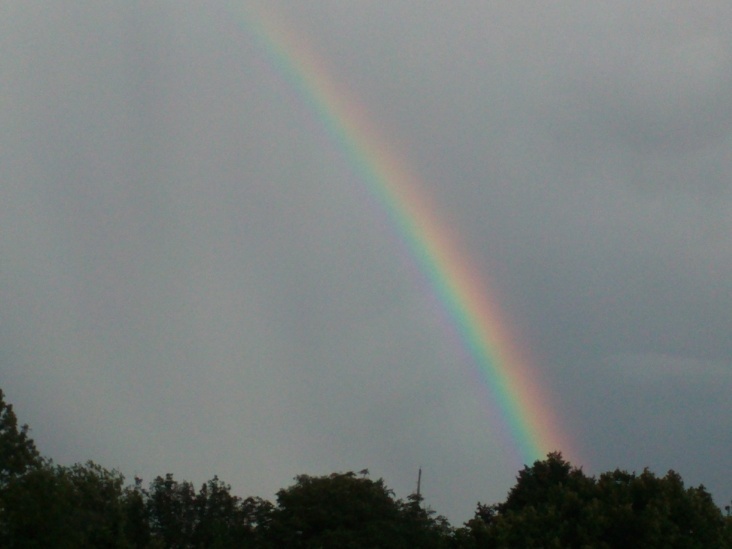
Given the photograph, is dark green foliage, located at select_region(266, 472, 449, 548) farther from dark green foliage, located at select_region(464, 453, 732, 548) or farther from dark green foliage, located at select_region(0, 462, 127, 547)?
dark green foliage, located at select_region(0, 462, 127, 547)

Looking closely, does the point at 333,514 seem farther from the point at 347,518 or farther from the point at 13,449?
the point at 13,449

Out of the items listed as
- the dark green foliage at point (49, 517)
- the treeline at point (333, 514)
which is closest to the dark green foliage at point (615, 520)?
the treeline at point (333, 514)

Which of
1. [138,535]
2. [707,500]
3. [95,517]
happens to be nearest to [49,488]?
[95,517]

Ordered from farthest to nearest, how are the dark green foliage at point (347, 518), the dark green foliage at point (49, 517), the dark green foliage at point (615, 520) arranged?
the dark green foliage at point (347, 518), the dark green foliage at point (615, 520), the dark green foliage at point (49, 517)

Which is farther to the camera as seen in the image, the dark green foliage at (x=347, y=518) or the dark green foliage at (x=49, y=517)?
the dark green foliage at (x=347, y=518)

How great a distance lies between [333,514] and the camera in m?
49.3

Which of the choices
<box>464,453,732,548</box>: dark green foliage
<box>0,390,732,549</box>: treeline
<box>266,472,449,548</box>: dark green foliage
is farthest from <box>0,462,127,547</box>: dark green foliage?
<box>464,453,732,548</box>: dark green foliage

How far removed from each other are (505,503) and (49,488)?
28.4 metres

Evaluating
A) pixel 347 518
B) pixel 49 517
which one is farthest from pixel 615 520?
pixel 49 517

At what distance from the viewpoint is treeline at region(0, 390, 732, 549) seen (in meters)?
36.5

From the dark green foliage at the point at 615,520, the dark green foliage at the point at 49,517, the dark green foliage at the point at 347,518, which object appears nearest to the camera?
the dark green foliage at the point at 49,517

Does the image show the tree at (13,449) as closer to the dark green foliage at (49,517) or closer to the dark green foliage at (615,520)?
the dark green foliage at (49,517)

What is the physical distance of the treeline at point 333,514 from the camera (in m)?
36.5

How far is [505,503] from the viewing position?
53.8m
